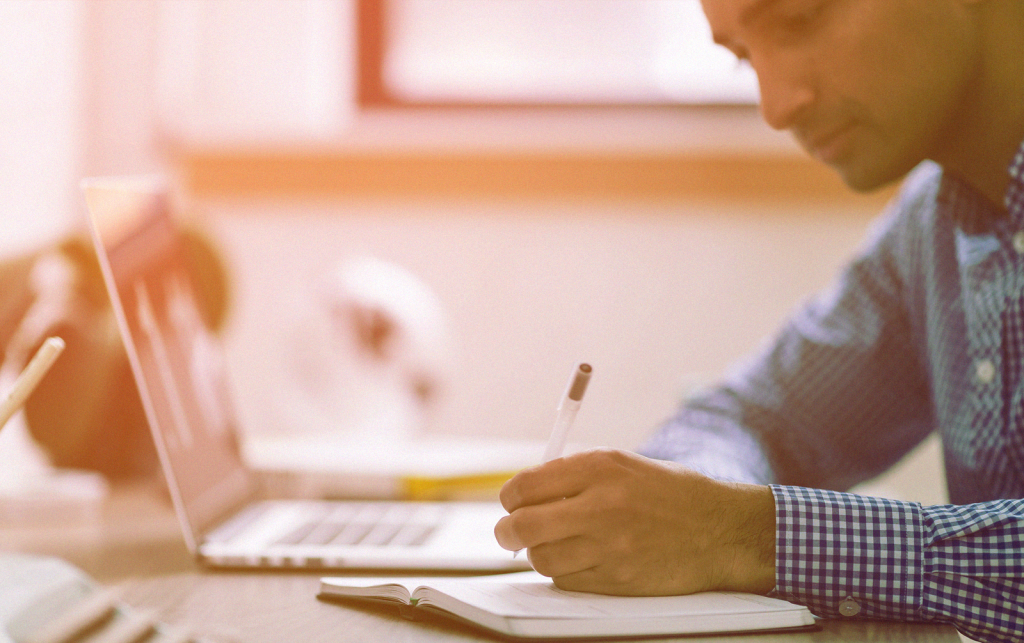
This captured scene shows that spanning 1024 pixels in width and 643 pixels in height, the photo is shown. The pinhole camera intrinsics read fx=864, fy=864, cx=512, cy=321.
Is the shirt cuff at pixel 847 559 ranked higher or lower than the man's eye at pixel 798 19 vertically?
lower

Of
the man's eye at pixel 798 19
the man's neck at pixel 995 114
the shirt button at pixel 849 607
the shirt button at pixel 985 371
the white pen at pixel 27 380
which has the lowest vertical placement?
the shirt button at pixel 849 607

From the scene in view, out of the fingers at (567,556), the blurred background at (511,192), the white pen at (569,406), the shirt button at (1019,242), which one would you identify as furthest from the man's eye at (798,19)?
the blurred background at (511,192)

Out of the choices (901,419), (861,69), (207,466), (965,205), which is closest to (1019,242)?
(965,205)

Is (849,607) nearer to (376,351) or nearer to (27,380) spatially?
(27,380)

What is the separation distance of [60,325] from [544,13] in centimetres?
123

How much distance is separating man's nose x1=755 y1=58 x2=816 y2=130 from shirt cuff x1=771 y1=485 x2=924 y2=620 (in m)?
0.47

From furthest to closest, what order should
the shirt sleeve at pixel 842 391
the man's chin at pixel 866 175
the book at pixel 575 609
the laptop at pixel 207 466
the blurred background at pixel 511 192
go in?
1. the blurred background at pixel 511 192
2. the shirt sleeve at pixel 842 391
3. the man's chin at pixel 866 175
4. the laptop at pixel 207 466
5. the book at pixel 575 609

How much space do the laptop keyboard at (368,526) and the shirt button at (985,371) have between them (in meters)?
0.57

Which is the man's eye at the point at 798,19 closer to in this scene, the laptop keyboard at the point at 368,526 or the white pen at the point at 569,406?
the white pen at the point at 569,406

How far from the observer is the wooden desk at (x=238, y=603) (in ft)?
1.73

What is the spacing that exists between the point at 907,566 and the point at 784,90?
1.73 feet

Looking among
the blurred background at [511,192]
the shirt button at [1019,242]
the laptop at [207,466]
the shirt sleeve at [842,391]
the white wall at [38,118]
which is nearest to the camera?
the laptop at [207,466]

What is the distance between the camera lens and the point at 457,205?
5.94 feet

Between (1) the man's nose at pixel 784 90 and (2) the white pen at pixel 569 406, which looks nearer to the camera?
(2) the white pen at pixel 569 406
